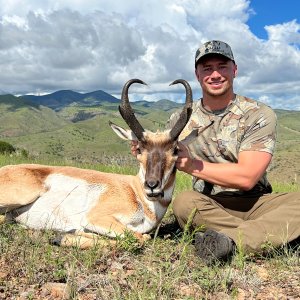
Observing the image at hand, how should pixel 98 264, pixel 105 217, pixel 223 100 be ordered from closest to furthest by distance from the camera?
pixel 98 264, pixel 105 217, pixel 223 100

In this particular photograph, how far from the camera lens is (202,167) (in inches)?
283

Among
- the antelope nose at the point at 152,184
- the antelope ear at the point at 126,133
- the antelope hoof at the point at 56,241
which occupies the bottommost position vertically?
the antelope hoof at the point at 56,241

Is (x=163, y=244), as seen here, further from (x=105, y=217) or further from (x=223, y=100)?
(x=223, y=100)

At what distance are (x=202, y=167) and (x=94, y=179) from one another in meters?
2.40

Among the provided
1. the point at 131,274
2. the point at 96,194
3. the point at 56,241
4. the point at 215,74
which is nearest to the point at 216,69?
the point at 215,74

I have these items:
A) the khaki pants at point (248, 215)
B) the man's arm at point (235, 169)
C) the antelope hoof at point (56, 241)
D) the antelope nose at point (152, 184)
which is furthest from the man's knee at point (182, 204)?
the antelope hoof at point (56, 241)

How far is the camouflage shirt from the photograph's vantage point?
7.54m

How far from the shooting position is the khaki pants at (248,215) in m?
6.66

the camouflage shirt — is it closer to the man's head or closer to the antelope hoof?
the man's head

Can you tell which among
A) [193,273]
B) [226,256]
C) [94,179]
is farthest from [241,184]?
[94,179]

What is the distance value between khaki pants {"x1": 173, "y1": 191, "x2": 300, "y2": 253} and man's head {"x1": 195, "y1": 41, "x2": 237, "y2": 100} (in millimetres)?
1949

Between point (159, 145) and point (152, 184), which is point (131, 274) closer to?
point (152, 184)

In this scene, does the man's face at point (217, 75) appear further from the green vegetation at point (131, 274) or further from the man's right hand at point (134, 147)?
the green vegetation at point (131, 274)

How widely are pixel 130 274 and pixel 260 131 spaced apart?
3504 mm
